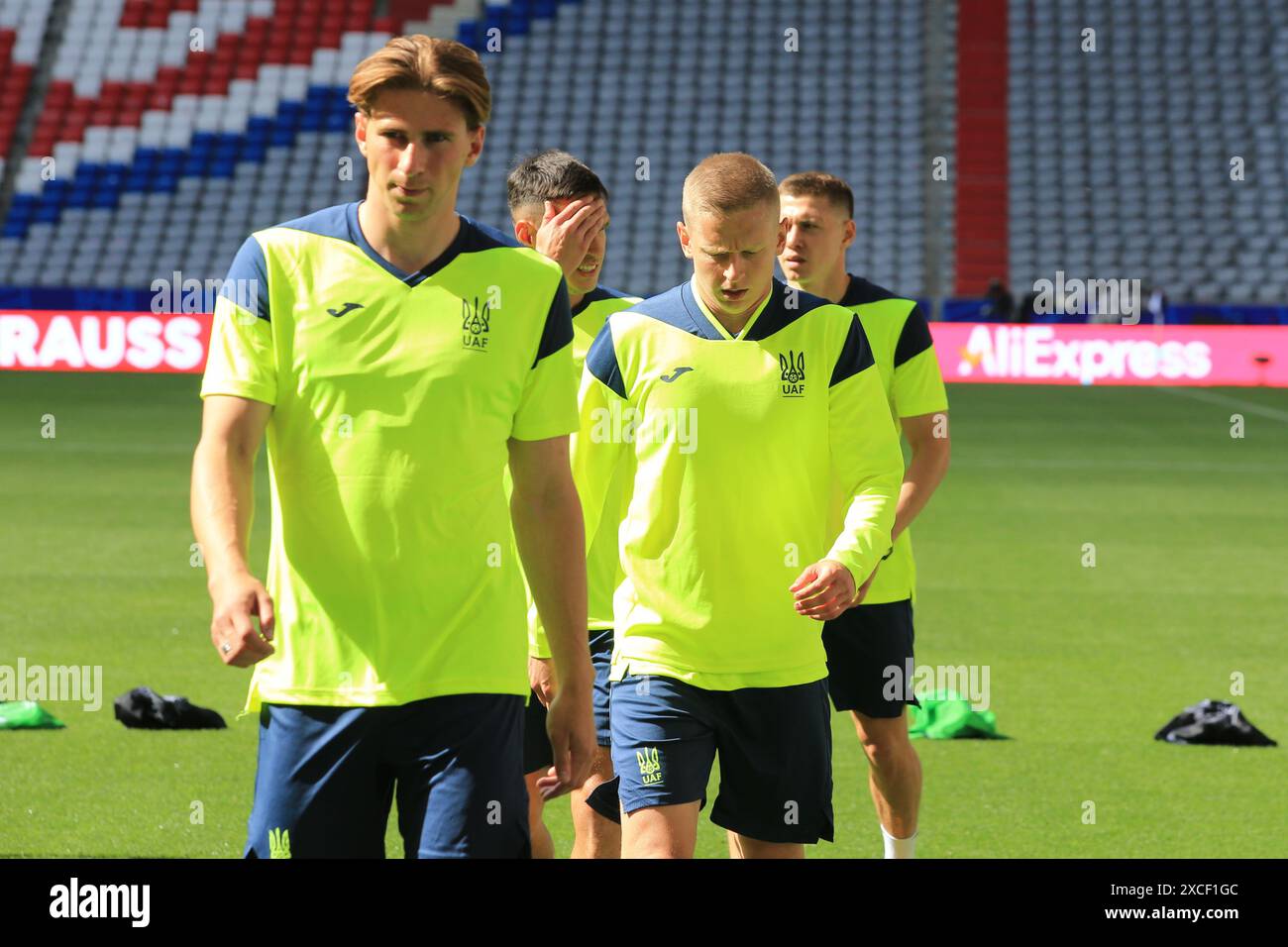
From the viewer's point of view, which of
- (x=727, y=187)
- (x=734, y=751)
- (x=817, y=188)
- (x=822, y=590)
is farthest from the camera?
(x=817, y=188)

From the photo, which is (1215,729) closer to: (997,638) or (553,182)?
(997,638)

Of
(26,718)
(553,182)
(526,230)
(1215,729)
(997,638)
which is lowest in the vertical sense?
(1215,729)

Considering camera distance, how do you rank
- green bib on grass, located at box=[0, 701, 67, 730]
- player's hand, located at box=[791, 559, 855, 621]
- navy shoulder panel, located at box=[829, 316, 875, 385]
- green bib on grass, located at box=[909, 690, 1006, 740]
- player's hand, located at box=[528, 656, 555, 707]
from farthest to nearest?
green bib on grass, located at box=[909, 690, 1006, 740] < green bib on grass, located at box=[0, 701, 67, 730] < player's hand, located at box=[528, 656, 555, 707] < navy shoulder panel, located at box=[829, 316, 875, 385] < player's hand, located at box=[791, 559, 855, 621]

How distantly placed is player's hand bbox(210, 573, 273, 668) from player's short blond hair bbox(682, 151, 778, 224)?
65.6 inches

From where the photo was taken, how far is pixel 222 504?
3.16 meters

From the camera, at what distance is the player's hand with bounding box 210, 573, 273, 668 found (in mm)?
2967

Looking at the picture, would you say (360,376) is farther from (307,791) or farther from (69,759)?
(69,759)

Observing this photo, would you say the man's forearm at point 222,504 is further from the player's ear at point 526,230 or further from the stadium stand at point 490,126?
the stadium stand at point 490,126

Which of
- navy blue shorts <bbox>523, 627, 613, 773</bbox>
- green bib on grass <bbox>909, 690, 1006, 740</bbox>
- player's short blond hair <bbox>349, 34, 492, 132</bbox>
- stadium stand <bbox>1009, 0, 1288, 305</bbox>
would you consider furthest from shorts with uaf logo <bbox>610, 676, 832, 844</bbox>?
stadium stand <bbox>1009, 0, 1288, 305</bbox>

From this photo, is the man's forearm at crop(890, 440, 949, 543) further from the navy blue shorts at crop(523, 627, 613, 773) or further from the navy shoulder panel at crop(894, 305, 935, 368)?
the navy blue shorts at crop(523, 627, 613, 773)

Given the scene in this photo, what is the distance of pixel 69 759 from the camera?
7.30 meters

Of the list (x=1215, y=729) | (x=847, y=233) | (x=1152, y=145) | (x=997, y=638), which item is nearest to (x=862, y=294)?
(x=847, y=233)

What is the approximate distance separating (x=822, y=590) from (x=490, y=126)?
99.6 feet
